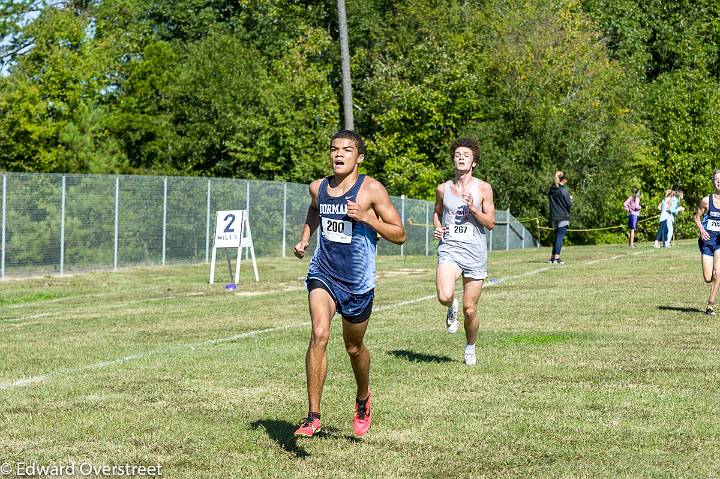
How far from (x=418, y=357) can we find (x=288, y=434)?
391 cm

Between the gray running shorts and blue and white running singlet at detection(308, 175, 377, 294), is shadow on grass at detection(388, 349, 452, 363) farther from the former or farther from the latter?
blue and white running singlet at detection(308, 175, 377, 294)

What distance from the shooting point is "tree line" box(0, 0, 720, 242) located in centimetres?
4734

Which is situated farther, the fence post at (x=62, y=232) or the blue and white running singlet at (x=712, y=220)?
the fence post at (x=62, y=232)

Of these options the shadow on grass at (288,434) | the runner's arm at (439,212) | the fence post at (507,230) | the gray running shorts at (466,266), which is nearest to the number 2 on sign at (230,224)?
the runner's arm at (439,212)

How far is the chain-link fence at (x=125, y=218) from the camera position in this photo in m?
25.4

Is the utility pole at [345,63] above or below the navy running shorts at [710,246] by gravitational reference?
above

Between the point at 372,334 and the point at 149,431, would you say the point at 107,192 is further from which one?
the point at 149,431

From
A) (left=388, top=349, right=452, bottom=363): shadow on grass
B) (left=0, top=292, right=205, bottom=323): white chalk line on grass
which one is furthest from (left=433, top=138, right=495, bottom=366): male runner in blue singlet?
(left=0, top=292, right=205, bottom=323): white chalk line on grass

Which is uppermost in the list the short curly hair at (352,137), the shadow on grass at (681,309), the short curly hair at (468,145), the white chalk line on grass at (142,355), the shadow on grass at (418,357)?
the short curly hair at (468,145)

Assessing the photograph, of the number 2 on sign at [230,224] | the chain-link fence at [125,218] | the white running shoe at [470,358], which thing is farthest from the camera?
the chain-link fence at [125,218]

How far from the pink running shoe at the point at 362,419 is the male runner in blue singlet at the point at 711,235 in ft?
29.1

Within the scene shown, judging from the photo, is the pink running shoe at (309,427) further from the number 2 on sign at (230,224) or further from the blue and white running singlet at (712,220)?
the number 2 on sign at (230,224)

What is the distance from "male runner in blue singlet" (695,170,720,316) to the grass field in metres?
0.48

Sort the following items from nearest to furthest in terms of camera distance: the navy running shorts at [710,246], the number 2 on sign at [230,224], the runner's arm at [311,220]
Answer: the runner's arm at [311,220]
the navy running shorts at [710,246]
the number 2 on sign at [230,224]
